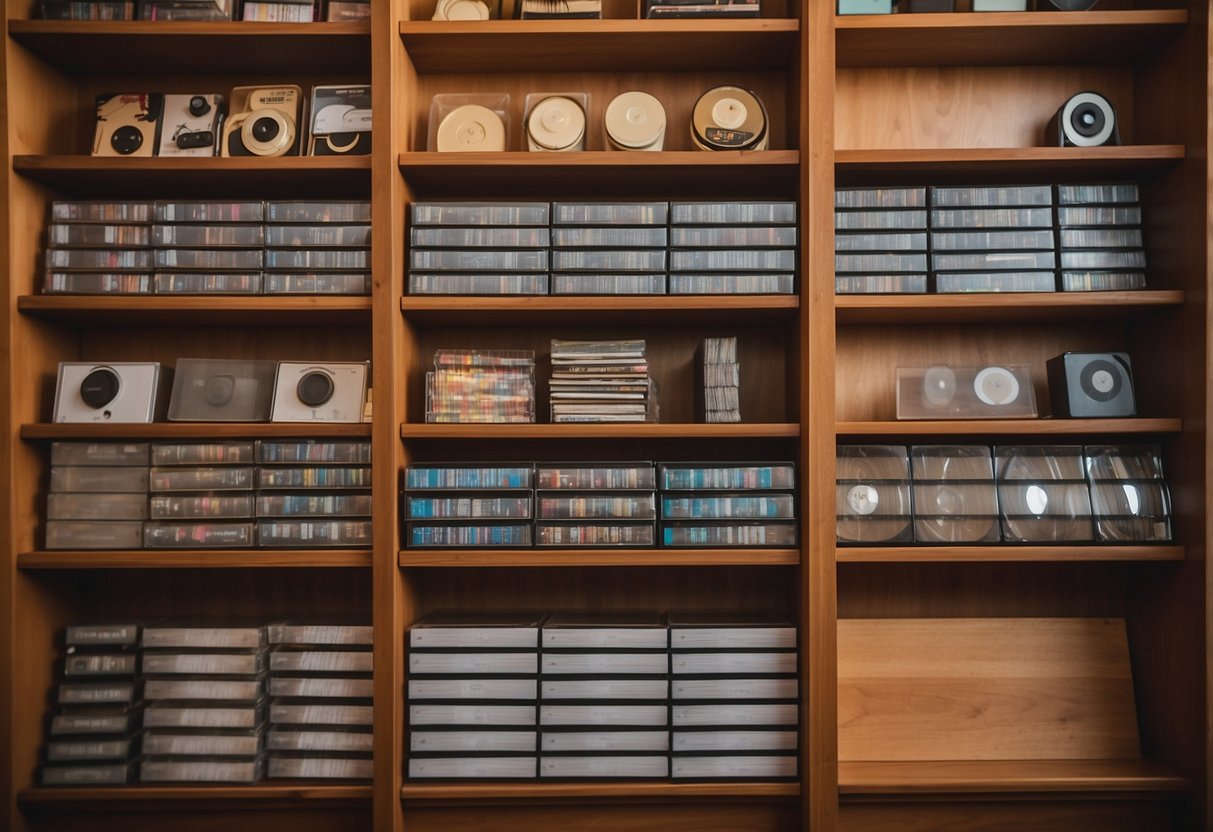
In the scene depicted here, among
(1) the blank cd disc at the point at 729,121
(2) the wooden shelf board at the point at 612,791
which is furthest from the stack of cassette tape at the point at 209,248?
(2) the wooden shelf board at the point at 612,791

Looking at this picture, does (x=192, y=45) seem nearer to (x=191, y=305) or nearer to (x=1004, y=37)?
(x=191, y=305)

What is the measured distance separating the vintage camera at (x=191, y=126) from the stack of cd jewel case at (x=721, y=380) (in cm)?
141

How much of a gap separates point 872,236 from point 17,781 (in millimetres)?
2463

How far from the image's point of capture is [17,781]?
6.57 feet

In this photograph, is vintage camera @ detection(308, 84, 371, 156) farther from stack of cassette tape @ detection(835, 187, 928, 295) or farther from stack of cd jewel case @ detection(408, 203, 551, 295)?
stack of cassette tape @ detection(835, 187, 928, 295)

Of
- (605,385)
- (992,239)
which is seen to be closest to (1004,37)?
(992,239)

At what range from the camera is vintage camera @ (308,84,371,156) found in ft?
6.98

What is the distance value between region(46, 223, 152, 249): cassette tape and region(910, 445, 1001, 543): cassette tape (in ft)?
6.58

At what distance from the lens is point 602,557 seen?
2.01 meters

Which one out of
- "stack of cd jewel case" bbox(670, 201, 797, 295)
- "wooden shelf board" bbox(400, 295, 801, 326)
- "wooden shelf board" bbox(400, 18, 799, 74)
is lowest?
"wooden shelf board" bbox(400, 295, 801, 326)

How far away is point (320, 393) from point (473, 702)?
861 mm

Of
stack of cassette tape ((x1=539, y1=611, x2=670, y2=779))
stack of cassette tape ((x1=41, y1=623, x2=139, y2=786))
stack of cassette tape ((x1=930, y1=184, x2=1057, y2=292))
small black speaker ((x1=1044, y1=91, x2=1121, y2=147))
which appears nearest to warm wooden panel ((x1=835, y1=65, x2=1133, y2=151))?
small black speaker ((x1=1044, y1=91, x2=1121, y2=147))

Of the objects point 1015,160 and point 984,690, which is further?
point 984,690

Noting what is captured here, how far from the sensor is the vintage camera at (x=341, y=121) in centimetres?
213
